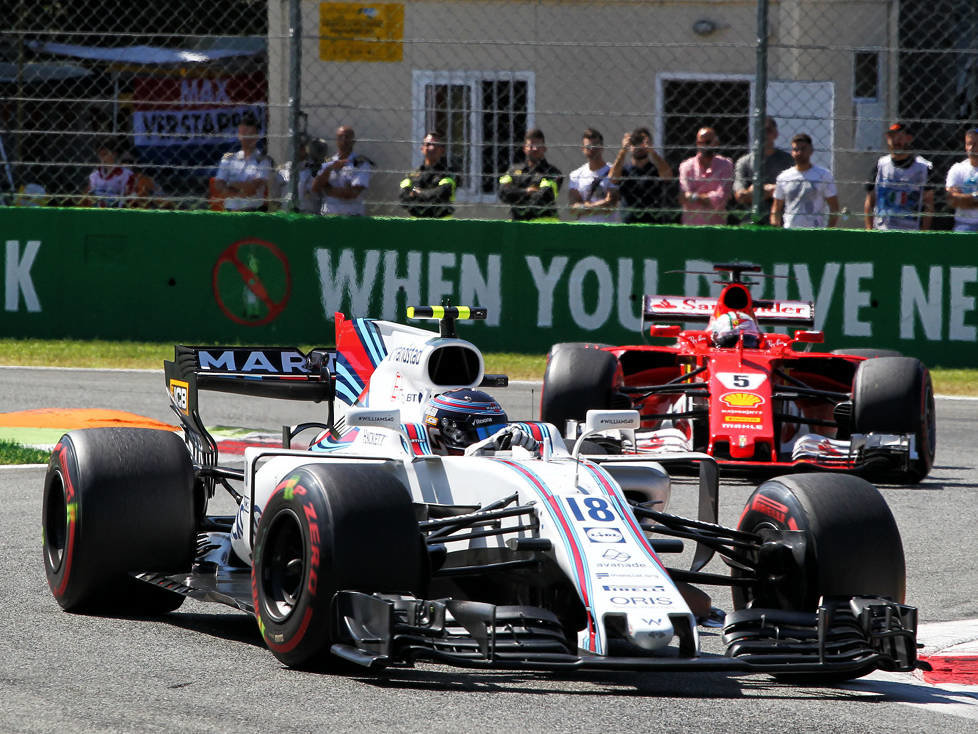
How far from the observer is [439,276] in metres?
15.6

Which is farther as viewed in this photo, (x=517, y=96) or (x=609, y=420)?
(x=517, y=96)

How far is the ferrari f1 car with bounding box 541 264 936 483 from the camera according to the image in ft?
34.0

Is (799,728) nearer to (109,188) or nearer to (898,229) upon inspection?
(898,229)

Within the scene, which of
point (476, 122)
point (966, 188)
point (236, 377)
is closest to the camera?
point (236, 377)

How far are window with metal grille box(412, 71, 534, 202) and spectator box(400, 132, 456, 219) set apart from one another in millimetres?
115

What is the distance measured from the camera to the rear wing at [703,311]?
11820mm

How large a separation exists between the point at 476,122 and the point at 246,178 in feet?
7.46

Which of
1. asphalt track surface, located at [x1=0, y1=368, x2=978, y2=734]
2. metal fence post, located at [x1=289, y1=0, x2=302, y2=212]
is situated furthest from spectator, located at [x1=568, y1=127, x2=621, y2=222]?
asphalt track surface, located at [x1=0, y1=368, x2=978, y2=734]

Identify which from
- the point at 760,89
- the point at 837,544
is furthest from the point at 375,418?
the point at 760,89

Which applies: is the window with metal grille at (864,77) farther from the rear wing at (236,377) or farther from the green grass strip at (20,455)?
the rear wing at (236,377)

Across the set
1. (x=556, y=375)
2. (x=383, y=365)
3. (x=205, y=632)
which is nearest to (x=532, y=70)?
(x=556, y=375)

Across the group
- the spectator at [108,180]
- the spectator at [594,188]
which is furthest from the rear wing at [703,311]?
the spectator at [108,180]

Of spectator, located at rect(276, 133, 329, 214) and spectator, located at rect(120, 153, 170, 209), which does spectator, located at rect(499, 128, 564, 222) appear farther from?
spectator, located at rect(120, 153, 170, 209)

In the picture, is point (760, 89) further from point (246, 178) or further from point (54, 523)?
point (54, 523)
